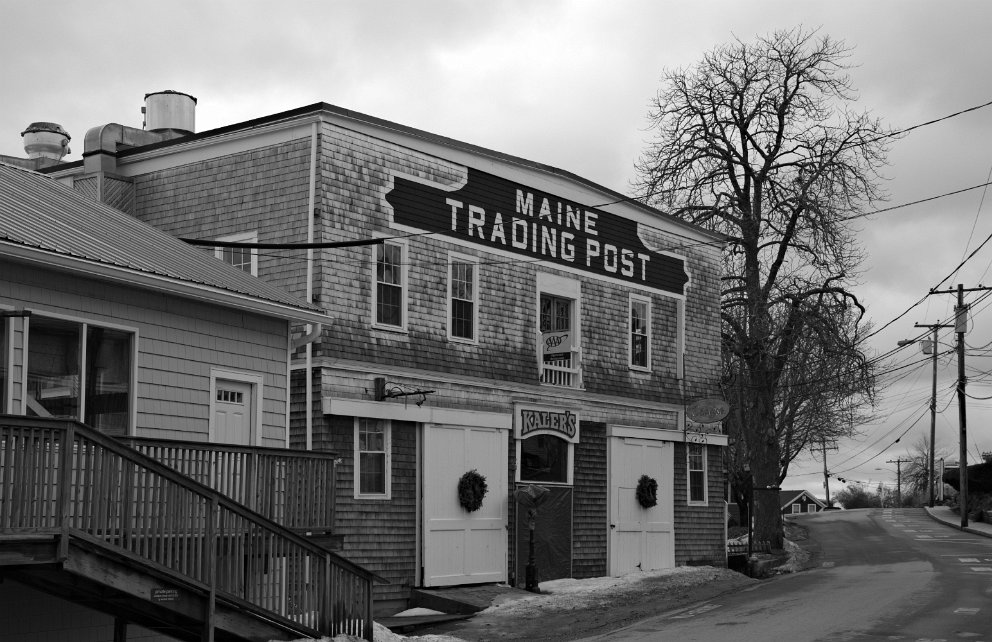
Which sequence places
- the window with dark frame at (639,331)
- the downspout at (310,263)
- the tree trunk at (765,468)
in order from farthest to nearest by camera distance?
the tree trunk at (765,468)
the window with dark frame at (639,331)
the downspout at (310,263)

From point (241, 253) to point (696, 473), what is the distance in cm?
1311

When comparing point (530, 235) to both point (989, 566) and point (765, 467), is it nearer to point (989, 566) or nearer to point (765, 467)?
point (989, 566)

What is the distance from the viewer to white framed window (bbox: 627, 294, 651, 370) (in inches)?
1056

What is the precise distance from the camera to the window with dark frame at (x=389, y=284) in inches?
818

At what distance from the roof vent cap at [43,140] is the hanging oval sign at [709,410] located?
14535 millimetres

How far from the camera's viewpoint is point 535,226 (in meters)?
24.3


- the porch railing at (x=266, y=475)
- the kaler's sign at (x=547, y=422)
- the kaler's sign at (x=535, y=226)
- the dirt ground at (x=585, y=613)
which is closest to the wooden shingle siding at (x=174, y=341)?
the porch railing at (x=266, y=475)

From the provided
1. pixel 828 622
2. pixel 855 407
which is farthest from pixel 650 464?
pixel 855 407

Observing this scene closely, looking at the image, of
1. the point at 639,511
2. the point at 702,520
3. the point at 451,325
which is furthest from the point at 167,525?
the point at 702,520

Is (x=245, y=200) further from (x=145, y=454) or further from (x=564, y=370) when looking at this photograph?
(x=145, y=454)

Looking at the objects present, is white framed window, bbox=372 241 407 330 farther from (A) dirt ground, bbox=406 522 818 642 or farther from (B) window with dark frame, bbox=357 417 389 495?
(A) dirt ground, bbox=406 522 818 642

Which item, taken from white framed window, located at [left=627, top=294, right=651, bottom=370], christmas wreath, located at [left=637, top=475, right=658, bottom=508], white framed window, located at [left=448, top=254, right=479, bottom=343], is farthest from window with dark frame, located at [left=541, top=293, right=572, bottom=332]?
christmas wreath, located at [left=637, top=475, right=658, bottom=508]

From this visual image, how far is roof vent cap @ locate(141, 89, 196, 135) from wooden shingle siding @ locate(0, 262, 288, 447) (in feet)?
29.1

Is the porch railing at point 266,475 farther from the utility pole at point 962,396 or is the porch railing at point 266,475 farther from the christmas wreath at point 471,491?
the utility pole at point 962,396
